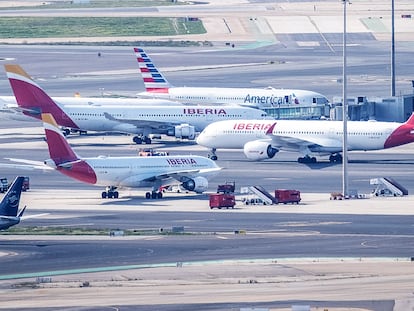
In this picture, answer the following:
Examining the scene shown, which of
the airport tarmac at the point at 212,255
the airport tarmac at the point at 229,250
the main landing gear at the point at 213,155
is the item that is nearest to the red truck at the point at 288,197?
the airport tarmac at the point at 229,250

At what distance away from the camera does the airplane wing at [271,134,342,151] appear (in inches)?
4441

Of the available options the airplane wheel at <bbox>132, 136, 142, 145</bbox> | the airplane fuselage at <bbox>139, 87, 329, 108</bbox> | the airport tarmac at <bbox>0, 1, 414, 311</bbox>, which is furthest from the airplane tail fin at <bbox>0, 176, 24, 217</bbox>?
the airplane fuselage at <bbox>139, 87, 329, 108</bbox>

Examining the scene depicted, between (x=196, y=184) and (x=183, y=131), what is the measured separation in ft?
100

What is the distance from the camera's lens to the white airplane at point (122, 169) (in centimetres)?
9269

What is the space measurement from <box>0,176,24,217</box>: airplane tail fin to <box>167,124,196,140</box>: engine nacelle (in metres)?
53.0

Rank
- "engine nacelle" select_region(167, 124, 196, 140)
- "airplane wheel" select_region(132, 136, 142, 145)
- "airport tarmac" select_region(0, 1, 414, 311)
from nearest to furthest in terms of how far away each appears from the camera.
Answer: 1. "airport tarmac" select_region(0, 1, 414, 311)
2. "engine nacelle" select_region(167, 124, 196, 140)
3. "airplane wheel" select_region(132, 136, 142, 145)

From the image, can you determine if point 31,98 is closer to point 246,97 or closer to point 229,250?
point 246,97

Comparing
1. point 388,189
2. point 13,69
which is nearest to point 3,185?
point 13,69

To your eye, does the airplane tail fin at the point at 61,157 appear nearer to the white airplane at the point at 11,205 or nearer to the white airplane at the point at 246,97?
the white airplane at the point at 11,205

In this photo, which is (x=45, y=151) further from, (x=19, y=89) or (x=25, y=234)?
(x=25, y=234)

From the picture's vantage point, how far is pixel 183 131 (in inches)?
4985

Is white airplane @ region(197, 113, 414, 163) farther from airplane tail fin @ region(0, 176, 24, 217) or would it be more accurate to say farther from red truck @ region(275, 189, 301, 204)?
airplane tail fin @ region(0, 176, 24, 217)

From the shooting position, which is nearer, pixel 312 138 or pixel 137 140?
pixel 312 138

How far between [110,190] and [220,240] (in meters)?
19.7
